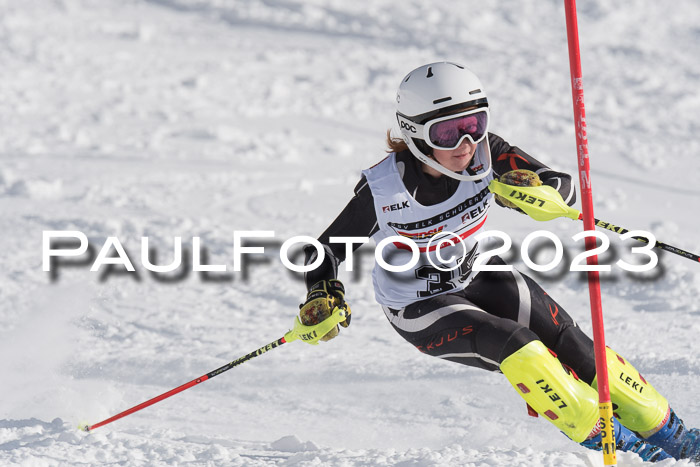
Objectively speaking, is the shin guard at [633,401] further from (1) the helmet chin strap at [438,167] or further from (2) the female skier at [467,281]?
(1) the helmet chin strap at [438,167]

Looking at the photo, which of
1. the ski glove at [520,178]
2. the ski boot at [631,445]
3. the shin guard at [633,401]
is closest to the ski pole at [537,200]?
the ski glove at [520,178]

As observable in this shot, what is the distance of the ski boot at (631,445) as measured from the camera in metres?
3.37

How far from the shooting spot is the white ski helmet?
138 inches

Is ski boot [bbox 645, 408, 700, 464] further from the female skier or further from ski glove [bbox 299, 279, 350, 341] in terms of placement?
ski glove [bbox 299, 279, 350, 341]

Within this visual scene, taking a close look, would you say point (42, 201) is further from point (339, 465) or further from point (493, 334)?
point (493, 334)

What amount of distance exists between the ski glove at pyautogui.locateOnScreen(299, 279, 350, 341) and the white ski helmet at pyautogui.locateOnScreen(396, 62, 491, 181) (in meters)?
0.70

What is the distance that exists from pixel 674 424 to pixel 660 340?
2017 mm

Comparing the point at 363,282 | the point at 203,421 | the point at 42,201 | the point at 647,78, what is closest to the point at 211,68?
the point at 42,201

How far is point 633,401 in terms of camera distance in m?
3.41

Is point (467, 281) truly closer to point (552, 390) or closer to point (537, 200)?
point (537, 200)

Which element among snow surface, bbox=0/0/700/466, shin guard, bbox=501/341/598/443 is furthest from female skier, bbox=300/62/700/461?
snow surface, bbox=0/0/700/466

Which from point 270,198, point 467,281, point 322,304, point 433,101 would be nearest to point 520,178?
point 433,101

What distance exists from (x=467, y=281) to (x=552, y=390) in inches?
32.7

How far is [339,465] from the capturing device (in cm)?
385
